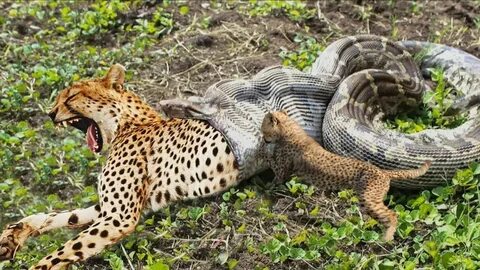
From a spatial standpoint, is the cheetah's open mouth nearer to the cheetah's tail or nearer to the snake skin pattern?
the snake skin pattern

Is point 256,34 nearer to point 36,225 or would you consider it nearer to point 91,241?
point 36,225

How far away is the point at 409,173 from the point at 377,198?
1.34 feet

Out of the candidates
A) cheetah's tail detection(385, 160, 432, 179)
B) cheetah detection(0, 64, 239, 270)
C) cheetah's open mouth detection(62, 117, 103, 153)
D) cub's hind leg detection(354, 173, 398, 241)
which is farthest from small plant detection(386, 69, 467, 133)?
cheetah's open mouth detection(62, 117, 103, 153)

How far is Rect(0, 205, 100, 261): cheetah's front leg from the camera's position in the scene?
593 centimetres

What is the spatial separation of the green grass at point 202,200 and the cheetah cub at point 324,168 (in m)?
0.14

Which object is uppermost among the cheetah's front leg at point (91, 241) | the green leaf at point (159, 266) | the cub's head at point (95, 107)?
the cub's head at point (95, 107)

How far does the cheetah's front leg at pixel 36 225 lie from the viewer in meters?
5.93

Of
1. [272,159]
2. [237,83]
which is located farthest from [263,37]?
[272,159]

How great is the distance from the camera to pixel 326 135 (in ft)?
21.4

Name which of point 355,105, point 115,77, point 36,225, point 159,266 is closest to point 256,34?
point 355,105

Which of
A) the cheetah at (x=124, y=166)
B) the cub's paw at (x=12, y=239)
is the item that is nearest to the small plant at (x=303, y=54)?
the cheetah at (x=124, y=166)

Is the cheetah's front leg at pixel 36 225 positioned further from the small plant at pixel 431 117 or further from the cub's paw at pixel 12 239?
the small plant at pixel 431 117

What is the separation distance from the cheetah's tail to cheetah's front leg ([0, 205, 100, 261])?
6.91ft

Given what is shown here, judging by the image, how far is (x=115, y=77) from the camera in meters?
6.70
